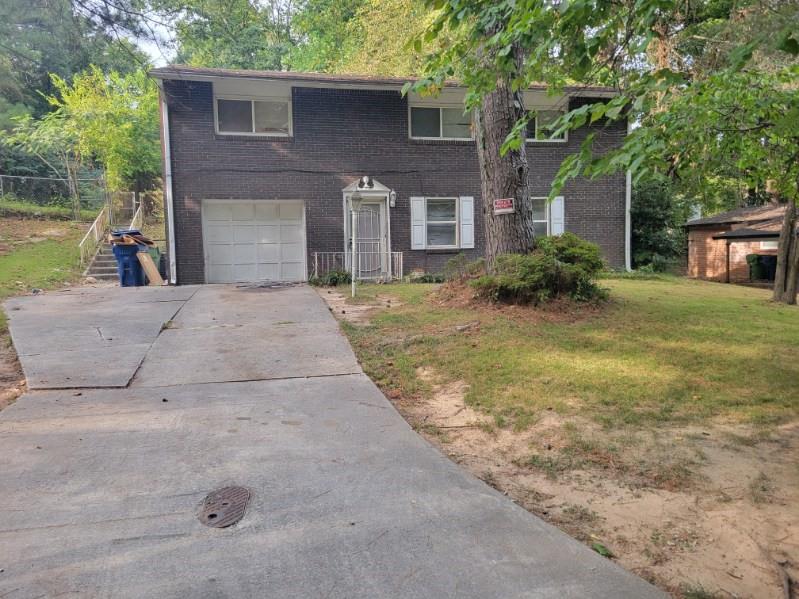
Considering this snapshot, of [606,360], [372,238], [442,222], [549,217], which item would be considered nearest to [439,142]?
[442,222]

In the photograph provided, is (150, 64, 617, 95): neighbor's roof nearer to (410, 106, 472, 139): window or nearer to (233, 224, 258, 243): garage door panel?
(410, 106, 472, 139): window

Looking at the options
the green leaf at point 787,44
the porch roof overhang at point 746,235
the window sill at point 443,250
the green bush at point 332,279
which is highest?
the green leaf at point 787,44

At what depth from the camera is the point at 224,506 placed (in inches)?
122

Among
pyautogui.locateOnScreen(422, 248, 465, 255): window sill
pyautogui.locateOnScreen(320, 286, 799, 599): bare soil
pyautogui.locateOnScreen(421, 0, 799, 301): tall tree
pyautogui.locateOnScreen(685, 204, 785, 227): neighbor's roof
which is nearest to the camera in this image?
pyautogui.locateOnScreen(320, 286, 799, 599): bare soil

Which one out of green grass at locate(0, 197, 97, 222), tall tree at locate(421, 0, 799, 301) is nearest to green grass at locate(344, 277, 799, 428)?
tall tree at locate(421, 0, 799, 301)

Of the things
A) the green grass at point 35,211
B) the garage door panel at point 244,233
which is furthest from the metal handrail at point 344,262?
the green grass at point 35,211

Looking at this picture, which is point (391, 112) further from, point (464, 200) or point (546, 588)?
point (546, 588)

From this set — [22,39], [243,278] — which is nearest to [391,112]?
[243,278]

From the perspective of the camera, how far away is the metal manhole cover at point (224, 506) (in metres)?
2.94

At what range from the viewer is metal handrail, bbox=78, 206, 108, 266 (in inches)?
666

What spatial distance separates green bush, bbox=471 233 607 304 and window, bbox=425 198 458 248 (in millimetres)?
7304

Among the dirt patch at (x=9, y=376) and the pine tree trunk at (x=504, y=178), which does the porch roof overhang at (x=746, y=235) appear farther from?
the dirt patch at (x=9, y=376)

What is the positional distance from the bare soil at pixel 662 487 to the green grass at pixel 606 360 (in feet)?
0.91

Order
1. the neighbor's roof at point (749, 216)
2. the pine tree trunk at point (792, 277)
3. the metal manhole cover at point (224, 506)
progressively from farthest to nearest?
the neighbor's roof at point (749, 216) < the pine tree trunk at point (792, 277) < the metal manhole cover at point (224, 506)
